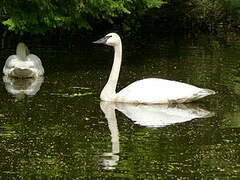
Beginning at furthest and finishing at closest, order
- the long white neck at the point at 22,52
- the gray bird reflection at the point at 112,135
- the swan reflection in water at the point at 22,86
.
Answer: the long white neck at the point at 22,52 → the swan reflection in water at the point at 22,86 → the gray bird reflection at the point at 112,135

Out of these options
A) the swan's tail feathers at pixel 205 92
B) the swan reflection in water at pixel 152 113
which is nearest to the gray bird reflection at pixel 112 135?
the swan reflection in water at pixel 152 113

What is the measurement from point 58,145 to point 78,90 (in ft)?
14.4

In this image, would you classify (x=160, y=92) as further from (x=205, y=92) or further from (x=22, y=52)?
(x=22, y=52)

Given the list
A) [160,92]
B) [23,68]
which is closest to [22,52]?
[23,68]

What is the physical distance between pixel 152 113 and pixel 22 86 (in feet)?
12.8

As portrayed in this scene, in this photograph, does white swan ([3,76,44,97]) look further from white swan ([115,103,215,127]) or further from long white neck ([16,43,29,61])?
white swan ([115,103,215,127])

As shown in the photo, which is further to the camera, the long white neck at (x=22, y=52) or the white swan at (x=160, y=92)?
the long white neck at (x=22, y=52)

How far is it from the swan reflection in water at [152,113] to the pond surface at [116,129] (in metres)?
0.02

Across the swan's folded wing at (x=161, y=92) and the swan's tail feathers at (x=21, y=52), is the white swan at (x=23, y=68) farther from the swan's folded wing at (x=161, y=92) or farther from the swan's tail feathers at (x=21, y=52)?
the swan's folded wing at (x=161, y=92)

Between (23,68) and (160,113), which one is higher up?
(23,68)

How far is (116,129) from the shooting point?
41.1 feet

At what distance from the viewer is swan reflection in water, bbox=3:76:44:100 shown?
51.1ft

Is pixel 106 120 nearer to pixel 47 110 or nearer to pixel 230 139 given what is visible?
pixel 47 110

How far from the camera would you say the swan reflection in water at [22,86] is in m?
15.6
